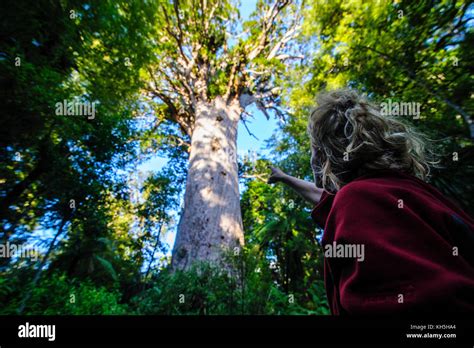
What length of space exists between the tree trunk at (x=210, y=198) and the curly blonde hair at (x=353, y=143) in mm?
3174

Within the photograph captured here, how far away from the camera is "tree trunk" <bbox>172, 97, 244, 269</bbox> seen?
4754mm

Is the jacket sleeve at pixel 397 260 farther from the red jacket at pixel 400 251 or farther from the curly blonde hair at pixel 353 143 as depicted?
the curly blonde hair at pixel 353 143

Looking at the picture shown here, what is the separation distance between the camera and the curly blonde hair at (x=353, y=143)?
1.16 meters

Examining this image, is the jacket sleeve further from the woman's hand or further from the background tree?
the background tree

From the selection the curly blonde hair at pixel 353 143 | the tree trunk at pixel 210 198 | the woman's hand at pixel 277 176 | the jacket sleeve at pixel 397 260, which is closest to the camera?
the jacket sleeve at pixel 397 260

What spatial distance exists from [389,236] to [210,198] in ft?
16.1

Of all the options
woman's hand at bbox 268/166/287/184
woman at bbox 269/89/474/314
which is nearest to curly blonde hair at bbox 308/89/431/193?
woman at bbox 269/89/474/314

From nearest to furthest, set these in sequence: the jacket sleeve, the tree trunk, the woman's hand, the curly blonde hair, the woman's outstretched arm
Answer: the jacket sleeve, the curly blonde hair, the woman's outstretched arm, the woman's hand, the tree trunk

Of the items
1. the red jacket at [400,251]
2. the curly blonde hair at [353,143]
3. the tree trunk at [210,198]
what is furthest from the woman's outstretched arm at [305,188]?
the tree trunk at [210,198]

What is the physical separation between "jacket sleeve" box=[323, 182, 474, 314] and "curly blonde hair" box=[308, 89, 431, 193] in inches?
A: 10.9

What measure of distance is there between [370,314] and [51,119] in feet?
14.2

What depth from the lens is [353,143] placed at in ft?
3.90

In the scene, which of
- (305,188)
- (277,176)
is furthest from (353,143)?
(277,176)

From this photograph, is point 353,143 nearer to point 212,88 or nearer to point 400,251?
point 400,251
